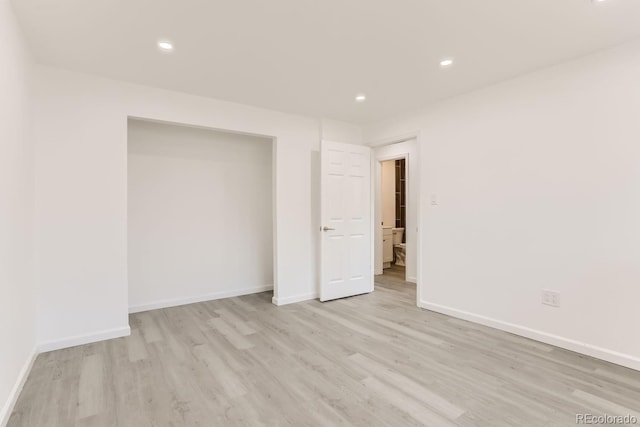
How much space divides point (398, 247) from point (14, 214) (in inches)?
234

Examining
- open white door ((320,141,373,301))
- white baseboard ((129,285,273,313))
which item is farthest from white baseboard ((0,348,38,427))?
open white door ((320,141,373,301))

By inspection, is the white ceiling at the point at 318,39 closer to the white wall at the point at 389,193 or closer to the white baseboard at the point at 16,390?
the white baseboard at the point at 16,390

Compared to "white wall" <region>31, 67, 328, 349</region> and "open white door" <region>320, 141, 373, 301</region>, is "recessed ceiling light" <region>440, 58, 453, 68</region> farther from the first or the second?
"white wall" <region>31, 67, 328, 349</region>

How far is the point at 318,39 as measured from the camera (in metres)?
2.31

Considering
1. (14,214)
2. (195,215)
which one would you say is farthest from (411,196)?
(14,214)

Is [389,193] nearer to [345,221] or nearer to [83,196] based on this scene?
[345,221]

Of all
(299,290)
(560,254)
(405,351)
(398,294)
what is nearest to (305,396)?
(405,351)

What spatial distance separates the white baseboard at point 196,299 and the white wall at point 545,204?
2413mm

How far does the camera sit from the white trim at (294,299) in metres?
3.97

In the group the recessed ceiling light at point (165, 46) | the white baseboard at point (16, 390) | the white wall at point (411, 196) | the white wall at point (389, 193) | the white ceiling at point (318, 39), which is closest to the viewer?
the white baseboard at point (16, 390)

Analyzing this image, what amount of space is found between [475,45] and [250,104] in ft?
7.85

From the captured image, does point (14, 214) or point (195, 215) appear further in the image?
point (195, 215)

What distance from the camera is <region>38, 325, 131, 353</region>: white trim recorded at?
2672 mm

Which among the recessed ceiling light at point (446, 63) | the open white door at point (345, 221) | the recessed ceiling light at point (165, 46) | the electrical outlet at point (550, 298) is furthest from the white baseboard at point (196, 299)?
the recessed ceiling light at point (446, 63)
